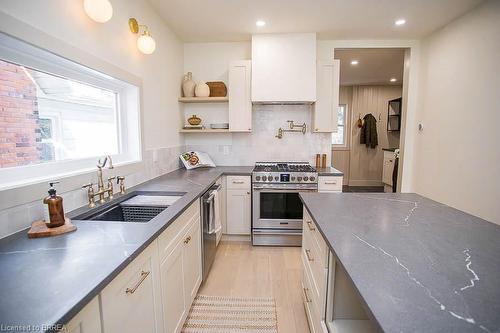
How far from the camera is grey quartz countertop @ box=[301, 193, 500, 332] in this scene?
60cm

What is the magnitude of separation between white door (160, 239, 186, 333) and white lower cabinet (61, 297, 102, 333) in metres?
0.49

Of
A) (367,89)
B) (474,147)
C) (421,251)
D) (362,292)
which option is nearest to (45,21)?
(362,292)

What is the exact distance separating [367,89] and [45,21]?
6.40m

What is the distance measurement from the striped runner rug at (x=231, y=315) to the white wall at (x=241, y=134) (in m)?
1.95

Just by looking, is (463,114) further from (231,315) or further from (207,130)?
(231,315)

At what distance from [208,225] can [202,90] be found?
1.86m

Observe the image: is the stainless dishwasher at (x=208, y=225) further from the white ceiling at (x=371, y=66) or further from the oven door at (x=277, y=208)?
the white ceiling at (x=371, y=66)

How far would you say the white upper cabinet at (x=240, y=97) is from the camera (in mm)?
3078

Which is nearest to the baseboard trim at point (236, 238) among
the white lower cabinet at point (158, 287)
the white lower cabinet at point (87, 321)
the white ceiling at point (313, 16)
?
the white lower cabinet at point (158, 287)

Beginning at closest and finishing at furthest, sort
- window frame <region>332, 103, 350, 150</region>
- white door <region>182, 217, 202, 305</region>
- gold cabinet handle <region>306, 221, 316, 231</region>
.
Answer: gold cabinet handle <region>306, 221, 316, 231</region> → white door <region>182, 217, 202, 305</region> → window frame <region>332, 103, 350, 150</region>

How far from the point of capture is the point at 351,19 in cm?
265

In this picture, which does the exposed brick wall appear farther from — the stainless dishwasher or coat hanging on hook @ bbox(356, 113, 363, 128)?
coat hanging on hook @ bbox(356, 113, 363, 128)

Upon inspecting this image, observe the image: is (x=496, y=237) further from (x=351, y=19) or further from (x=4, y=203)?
(x=351, y=19)

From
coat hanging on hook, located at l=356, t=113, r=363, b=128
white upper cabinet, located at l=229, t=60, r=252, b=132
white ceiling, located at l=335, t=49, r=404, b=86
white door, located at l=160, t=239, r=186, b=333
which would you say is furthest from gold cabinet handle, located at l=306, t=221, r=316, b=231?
coat hanging on hook, located at l=356, t=113, r=363, b=128
